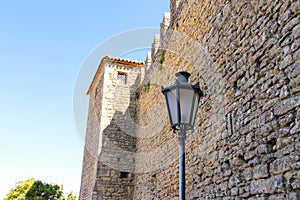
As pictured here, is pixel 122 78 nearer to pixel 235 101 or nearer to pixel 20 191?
pixel 235 101

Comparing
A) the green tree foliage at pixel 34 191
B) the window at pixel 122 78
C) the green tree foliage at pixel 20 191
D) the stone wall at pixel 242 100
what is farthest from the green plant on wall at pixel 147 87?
the green tree foliage at pixel 20 191

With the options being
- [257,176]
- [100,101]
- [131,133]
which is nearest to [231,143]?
[257,176]

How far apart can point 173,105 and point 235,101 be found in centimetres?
129

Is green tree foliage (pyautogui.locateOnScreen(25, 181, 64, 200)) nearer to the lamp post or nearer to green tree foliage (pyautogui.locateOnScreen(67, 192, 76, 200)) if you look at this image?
green tree foliage (pyautogui.locateOnScreen(67, 192, 76, 200))

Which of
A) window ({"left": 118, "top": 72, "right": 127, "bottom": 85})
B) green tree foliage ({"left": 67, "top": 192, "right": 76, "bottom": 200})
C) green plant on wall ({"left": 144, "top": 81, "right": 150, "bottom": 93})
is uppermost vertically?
window ({"left": 118, "top": 72, "right": 127, "bottom": 85})

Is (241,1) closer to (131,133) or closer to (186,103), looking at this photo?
(186,103)

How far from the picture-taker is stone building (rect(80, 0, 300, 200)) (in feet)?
8.66

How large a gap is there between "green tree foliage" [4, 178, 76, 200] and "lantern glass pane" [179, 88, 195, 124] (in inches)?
549

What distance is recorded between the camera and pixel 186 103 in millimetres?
2525

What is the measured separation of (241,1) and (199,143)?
2099 mm

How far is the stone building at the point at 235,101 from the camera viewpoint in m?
2.64

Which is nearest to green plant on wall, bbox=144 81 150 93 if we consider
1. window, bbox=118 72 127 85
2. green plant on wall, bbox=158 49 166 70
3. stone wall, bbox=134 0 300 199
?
green plant on wall, bbox=158 49 166 70

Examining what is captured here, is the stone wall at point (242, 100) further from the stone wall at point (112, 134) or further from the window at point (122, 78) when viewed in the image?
the window at point (122, 78)

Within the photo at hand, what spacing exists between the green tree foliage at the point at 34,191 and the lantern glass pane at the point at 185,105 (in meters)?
13.9
